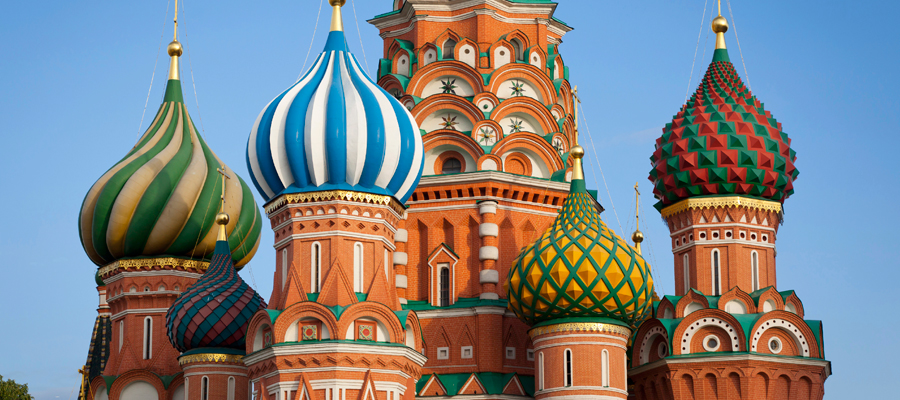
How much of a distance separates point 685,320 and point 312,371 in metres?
6.28

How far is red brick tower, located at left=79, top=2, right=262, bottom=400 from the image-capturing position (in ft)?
96.2

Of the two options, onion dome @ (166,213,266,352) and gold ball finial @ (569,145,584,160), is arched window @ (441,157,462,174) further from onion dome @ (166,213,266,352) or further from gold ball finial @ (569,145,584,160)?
onion dome @ (166,213,266,352)

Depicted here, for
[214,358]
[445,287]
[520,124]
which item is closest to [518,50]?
[520,124]

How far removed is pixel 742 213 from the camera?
27.0 meters

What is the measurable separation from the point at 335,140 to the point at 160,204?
5849 millimetres

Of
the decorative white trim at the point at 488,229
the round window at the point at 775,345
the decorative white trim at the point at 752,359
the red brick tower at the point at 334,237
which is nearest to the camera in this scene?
the red brick tower at the point at 334,237

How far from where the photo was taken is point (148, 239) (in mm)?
29438

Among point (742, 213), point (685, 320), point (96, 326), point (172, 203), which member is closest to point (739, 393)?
point (685, 320)

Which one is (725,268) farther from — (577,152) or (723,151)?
(577,152)

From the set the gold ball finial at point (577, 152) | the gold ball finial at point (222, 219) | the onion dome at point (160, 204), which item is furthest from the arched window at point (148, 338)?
the gold ball finial at point (577, 152)

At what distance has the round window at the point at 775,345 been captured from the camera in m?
26.1

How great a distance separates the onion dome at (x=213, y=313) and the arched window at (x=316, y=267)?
2053 mm

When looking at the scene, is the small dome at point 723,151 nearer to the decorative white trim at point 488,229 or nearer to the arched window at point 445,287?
the decorative white trim at point 488,229

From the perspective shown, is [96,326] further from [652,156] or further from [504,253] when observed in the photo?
[652,156]
